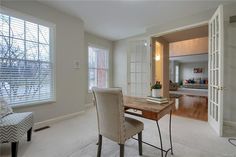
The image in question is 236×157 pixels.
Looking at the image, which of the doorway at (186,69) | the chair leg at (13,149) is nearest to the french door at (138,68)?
the doorway at (186,69)

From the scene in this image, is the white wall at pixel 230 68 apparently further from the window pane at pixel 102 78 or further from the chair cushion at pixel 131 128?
the window pane at pixel 102 78

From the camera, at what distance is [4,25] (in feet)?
7.84

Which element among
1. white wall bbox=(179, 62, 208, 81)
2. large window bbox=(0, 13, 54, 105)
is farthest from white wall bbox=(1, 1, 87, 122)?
white wall bbox=(179, 62, 208, 81)

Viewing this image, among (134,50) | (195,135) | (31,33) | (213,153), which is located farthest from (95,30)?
(213,153)

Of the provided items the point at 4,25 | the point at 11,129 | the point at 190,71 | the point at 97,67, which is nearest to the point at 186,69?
the point at 190,71

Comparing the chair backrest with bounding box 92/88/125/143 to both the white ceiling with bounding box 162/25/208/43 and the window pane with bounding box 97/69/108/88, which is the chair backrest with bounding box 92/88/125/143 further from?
the window pane with bounding box 97/69/108/88

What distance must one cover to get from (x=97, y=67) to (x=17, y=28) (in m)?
2.80

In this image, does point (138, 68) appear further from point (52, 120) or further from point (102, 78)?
point (52, 120)

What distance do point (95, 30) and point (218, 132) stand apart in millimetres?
4200

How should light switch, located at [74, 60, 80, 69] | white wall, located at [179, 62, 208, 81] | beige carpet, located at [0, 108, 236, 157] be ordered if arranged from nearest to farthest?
beige carpet, located at [0, 108, 236, 157] < light switch, located at [74, 60, 80, 69] < white wall, located at [179, 62, 208, 81]

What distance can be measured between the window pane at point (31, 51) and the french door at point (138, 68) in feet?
8.92

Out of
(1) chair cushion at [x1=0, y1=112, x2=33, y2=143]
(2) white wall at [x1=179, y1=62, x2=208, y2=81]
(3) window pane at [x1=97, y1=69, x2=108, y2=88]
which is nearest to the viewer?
(1) chair cushion at [x1=0, y1=112, x2=33, y2=143]

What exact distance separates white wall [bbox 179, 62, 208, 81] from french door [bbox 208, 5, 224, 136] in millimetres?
10552

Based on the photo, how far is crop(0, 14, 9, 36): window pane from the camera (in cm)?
237
